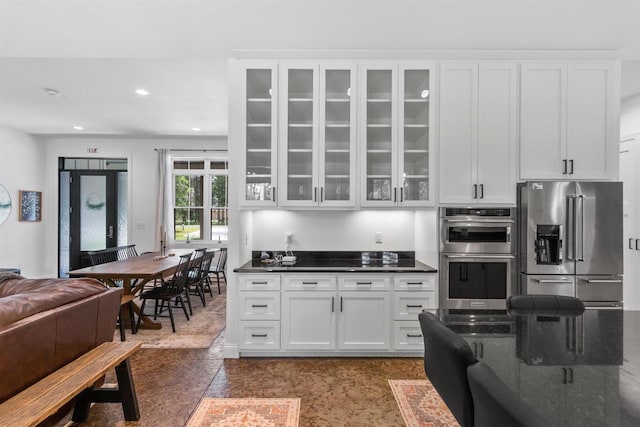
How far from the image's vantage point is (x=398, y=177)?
9.99 ft

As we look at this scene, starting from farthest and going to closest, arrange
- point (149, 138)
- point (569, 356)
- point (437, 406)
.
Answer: point (149, 138) < point (437, 406) < point (569, 356)

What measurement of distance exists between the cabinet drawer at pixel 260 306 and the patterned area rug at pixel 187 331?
0.83m

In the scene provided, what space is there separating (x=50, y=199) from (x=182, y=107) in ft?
14.1

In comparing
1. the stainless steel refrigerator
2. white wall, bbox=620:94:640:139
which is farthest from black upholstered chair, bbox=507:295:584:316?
white wall, bbox=620:94:640:139

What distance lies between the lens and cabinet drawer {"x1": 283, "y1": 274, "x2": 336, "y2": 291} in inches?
117

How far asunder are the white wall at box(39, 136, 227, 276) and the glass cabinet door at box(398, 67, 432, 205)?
15.2 ft

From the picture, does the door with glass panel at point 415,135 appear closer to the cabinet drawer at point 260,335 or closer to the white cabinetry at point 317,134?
the white cabinetry at point 317,134

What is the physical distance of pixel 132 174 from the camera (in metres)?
6.62

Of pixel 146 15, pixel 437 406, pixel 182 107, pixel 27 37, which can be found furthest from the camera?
pixel 182 107

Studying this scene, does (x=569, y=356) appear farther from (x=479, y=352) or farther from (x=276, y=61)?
(x=276, y=61)

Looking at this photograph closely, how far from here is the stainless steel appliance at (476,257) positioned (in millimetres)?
2889

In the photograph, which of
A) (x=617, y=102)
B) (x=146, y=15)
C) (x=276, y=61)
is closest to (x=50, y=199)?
(x=146, y=15)

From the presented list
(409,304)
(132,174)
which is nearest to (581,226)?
(409,304)

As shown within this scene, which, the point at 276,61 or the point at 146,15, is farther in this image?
the point at 276,61
